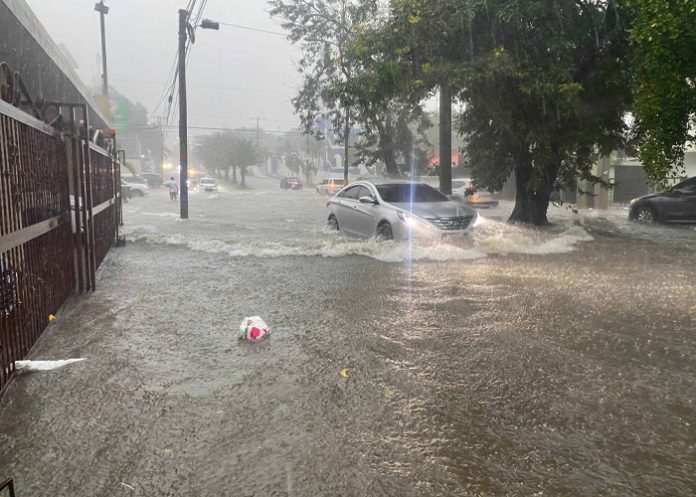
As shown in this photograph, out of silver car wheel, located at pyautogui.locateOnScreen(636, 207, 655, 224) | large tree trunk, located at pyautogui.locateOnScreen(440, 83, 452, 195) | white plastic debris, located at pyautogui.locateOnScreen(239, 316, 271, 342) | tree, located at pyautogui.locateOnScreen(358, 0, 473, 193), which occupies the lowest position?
white plastic debris, located at pyautogui.locateOnScreen(239, 316, 271, 342)

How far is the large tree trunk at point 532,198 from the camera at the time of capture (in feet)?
49.1

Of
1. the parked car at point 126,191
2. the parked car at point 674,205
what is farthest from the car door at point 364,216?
the parked car at point 126,191

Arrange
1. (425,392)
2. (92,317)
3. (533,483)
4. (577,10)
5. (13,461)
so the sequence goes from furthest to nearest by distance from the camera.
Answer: (577,10)
(92,317)
(425,392)
(13,461)
(533,483)

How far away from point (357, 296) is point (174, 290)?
240cm

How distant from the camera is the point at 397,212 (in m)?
10.5

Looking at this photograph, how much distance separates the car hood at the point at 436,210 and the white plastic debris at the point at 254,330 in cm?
558

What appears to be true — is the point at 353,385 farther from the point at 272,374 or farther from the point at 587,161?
the point at 587,161

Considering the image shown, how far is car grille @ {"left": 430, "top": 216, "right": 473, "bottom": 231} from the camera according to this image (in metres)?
10.3

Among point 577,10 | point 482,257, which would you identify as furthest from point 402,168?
point 482,257

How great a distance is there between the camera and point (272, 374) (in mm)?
4234

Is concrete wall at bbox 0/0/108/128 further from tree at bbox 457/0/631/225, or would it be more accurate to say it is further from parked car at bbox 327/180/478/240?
tree at bbox 457/0/631/225

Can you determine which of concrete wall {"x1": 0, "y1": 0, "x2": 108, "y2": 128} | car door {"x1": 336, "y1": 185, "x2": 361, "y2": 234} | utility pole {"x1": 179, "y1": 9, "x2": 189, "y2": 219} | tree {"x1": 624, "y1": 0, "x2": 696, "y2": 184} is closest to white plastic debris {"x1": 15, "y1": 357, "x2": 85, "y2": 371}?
concrete wall {"x1": 0, "y1": 0, "x2": 108, "y2": 128}

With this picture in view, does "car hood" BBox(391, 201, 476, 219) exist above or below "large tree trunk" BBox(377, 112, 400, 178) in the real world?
below

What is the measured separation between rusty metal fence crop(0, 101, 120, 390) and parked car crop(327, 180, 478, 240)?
5.15 m
